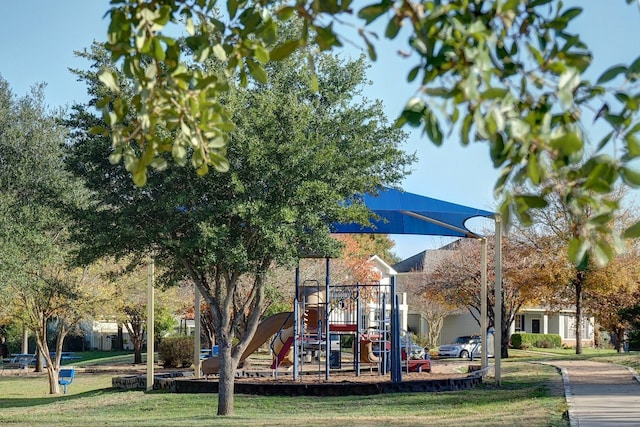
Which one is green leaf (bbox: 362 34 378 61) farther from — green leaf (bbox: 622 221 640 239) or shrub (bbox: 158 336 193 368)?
shrub (bbox: 158 336 193 368)

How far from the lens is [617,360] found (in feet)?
86.2

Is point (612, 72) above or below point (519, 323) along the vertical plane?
above

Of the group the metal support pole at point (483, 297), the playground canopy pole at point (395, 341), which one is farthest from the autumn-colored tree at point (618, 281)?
the playground canopy pole at point (395, 341)

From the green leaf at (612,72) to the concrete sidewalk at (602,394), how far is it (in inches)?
350

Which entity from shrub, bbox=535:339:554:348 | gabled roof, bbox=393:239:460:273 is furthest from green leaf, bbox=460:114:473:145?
shrub, bbox=535:339:554:348

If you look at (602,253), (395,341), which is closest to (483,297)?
(395,341)

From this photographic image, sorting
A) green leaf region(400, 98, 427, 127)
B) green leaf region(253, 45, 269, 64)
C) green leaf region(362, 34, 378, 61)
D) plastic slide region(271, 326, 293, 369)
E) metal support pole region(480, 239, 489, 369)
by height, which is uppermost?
green leaf region(253, 45, 269, 64)

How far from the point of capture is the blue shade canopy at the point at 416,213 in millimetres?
22219

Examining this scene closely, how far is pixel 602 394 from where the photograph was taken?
16078 mm

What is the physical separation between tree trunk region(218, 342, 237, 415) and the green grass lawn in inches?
11.1

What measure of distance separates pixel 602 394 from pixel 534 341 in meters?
34.1

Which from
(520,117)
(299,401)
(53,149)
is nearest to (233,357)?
(299,401)

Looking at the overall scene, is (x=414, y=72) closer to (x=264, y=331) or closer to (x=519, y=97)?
(x=519, y=97)

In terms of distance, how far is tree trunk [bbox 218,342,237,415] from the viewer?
52.0ft
